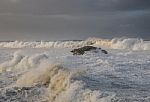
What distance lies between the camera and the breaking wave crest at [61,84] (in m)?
11.2

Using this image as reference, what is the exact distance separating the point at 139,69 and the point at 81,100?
7862 millimetres

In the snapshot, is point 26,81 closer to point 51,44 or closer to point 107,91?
point 107,91

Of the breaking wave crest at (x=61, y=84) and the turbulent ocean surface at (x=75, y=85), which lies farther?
the turbulent ocean surface at (x=75, y=85)

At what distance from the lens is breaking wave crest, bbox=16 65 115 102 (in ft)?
36.7

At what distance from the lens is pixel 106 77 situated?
15492 mm

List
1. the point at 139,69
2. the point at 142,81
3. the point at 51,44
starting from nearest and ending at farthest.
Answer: the point at 142,81
the point at 139,69
the point at 51,44

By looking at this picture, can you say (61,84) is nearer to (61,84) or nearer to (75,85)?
(61,84)

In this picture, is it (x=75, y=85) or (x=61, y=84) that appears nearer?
(x=75, y=85)

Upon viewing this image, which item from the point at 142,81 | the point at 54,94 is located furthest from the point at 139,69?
the point at 54,94

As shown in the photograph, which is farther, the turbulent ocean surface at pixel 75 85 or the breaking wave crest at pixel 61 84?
the turbulent ocean surface at pixel 75 85

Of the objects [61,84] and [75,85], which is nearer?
[75,85]

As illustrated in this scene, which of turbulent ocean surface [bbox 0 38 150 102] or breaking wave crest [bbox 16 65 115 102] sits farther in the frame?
turbulent ocean surface [bbox 0 38 150 102]

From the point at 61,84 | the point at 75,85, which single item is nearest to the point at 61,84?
the point at 61,84

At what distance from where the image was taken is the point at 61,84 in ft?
42.7
